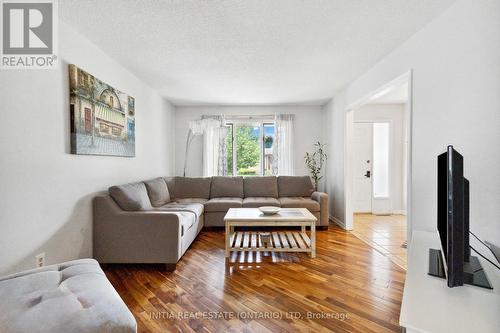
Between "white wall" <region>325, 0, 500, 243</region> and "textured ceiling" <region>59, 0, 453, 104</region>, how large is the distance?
20 centimetres

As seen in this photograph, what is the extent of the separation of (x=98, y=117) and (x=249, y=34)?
1801 millimetres

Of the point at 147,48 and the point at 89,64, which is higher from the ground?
the point at 147,48

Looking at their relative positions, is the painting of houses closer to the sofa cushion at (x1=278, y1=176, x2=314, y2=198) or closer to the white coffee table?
the white coffee table

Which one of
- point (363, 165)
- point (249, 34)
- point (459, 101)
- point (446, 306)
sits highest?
point (249, 34)

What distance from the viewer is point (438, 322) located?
830 millimetres

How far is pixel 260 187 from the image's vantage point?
15.4ft

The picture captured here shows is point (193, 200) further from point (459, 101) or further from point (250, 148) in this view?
point (459, 101)

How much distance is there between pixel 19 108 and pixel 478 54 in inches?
129

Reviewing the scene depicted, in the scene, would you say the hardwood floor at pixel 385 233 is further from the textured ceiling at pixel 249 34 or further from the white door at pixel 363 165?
the textured ceiling at pixel 249 34

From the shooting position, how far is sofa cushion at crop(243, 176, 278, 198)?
4645 mm

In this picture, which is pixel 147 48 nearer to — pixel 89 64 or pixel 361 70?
pixel 89 64

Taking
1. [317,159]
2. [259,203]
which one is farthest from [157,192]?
[317,159]

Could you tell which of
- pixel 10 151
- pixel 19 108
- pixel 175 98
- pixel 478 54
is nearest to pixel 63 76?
pixel 19 108

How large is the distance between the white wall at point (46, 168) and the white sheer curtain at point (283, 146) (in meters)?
3.16
